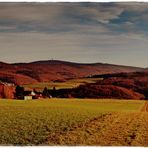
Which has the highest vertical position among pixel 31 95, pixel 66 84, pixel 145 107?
pixel 66 84

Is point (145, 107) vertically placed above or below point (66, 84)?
below

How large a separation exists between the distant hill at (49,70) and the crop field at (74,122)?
28cm

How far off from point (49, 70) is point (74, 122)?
0.72m

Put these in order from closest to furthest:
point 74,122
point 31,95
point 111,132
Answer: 1. point 111,132
2. point 74,122
3. point 31,95

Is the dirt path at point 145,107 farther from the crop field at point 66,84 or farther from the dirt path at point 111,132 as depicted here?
the crop field at point 66,84

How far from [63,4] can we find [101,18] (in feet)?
1.54

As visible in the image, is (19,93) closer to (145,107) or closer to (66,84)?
(66,84)

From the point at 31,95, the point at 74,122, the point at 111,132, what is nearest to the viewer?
the point at 111,132

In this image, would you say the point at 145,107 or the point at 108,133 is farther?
the point at 145,107

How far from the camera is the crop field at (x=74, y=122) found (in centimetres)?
741

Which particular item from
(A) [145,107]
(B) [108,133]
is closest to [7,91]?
(B) [108,133]

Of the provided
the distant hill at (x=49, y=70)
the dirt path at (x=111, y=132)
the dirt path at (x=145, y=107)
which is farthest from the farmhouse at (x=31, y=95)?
the dirt path at (x=145, y=107)

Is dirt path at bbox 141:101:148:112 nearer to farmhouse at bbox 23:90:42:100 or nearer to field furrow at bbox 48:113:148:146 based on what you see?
field furrow at bbox 48:113:148:146

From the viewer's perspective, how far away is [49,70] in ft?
25.9
